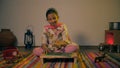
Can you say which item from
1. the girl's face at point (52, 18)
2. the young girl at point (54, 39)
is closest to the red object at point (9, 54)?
the young girl at point (54, 39)

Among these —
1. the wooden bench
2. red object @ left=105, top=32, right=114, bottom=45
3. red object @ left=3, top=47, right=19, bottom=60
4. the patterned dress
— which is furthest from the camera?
red object @ left=105, top=32, right=114, bottom=45

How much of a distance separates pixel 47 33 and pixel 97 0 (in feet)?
5.61

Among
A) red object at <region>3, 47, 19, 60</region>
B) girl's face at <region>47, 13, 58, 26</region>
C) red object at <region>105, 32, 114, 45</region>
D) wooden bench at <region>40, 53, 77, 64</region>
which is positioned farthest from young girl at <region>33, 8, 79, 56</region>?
red object at <region>105, 32, 114, 45</region>

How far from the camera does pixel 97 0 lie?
13.5 ft

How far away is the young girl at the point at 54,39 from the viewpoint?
271 centimetres

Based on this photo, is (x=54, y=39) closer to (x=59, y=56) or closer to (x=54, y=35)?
(x=54, y=35)

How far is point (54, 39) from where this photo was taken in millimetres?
2842

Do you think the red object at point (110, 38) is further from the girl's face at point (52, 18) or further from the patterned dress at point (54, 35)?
the girl's face at point (52, 18)

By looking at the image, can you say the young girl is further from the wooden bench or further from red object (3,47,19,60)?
red object (3,47,19,60)

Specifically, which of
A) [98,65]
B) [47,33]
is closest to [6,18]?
[47,33]

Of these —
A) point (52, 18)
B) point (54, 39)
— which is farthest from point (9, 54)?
point (52, 18)

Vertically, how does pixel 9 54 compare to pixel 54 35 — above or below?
below

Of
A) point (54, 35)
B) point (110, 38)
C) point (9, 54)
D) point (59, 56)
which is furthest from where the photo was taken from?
point (110, 38)

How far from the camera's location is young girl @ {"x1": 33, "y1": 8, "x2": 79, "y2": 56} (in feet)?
Result: 8.91
